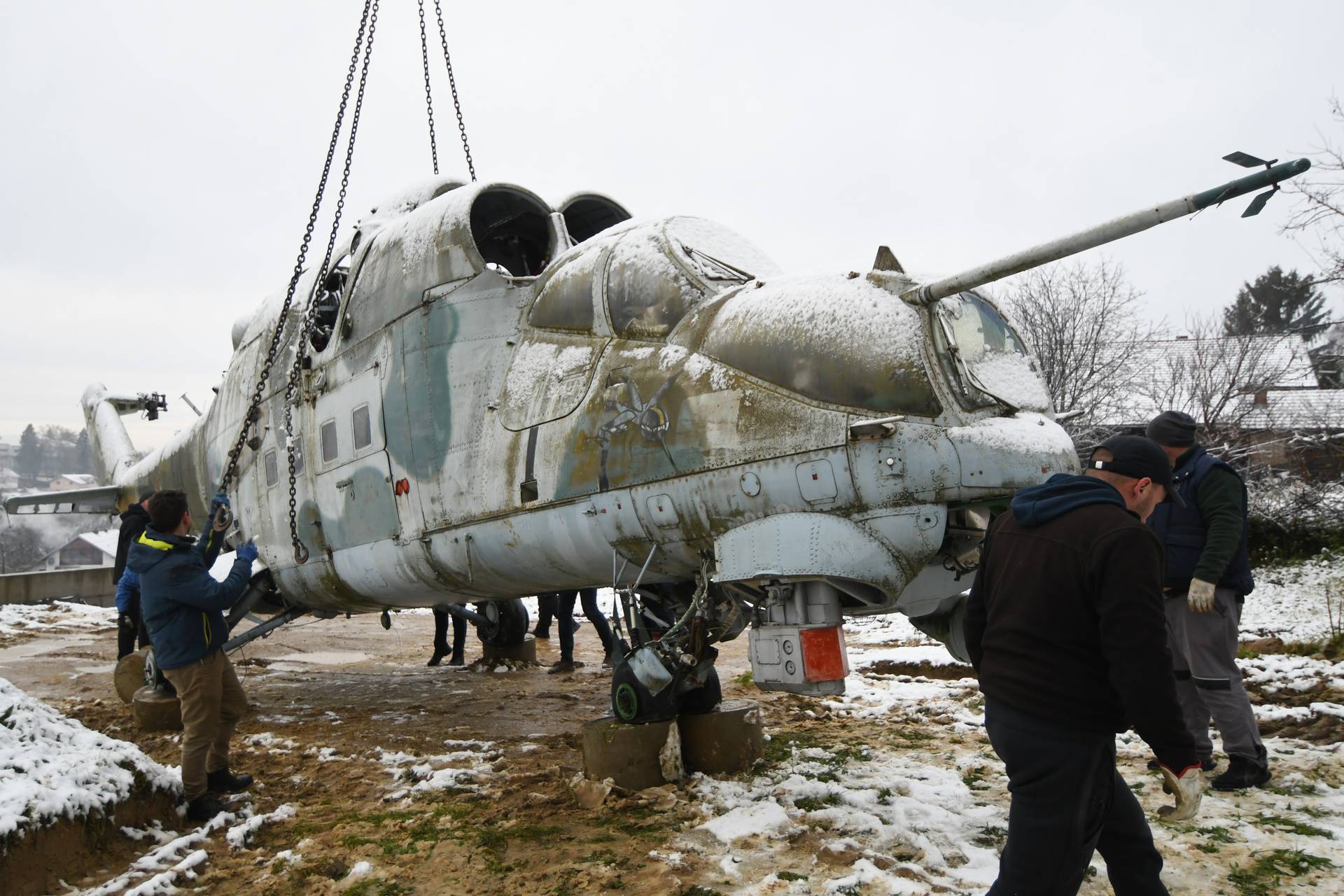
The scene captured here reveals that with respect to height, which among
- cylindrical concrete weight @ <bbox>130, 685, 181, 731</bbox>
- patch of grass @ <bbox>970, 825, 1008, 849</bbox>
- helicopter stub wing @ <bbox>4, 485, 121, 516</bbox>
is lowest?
patch of grass @ <bbox>970, 825, 1008, 849</bbox>

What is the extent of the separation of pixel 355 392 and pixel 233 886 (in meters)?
3.40

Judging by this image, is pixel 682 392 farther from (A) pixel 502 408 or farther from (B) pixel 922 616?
(B) pixel 922 616

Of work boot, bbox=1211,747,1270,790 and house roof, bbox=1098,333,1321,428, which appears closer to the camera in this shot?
work boot, bbox=1211,747,1270,790

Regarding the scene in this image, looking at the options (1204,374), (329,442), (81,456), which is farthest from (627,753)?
(81,456)

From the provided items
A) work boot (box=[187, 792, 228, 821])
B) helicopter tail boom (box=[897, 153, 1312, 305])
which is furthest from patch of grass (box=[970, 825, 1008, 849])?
work boot (box=[187, 792, 228, 821])

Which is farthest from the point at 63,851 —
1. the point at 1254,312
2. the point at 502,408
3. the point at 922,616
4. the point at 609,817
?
the point at 1254,312

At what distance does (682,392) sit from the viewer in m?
4.35

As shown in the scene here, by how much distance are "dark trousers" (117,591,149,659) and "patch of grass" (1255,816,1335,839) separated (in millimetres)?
8539

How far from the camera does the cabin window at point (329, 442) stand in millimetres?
6512

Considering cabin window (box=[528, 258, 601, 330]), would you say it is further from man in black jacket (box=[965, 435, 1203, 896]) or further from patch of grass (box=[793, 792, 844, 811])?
man in black jacket (box=[965, 435, 1203, 896])

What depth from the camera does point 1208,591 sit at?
168 inches

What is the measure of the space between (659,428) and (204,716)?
2801 millimetres

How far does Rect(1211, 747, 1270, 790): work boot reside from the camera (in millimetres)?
4270

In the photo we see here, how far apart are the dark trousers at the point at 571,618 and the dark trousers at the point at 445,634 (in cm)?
132
